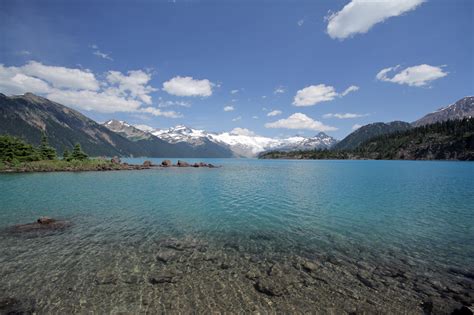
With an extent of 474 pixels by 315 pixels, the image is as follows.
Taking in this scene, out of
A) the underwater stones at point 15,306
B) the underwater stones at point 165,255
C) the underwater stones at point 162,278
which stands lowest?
the underwater stones at point 162,278

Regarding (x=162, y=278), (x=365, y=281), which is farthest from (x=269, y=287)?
(x=162, y=278)

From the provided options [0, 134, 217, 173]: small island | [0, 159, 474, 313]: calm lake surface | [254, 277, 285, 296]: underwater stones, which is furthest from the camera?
[0, 134, 217, 173]: small island

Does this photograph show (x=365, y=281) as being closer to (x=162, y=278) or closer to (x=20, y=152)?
(x=162, y=278)

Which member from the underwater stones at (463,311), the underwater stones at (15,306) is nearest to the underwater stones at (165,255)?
the underwater stones at (15,306)

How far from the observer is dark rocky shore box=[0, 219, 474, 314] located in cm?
1172

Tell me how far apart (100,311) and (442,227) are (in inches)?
1216

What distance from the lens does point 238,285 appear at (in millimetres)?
13742

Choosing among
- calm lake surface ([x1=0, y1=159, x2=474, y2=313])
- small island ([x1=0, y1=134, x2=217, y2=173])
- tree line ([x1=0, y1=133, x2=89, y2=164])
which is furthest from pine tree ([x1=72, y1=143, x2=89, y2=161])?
calm lake surface ([x1=0, y1=159, x2=474, y2=313])

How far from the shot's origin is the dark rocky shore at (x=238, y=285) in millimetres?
11719

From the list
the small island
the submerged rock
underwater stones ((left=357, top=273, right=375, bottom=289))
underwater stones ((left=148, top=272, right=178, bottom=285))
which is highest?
the small island

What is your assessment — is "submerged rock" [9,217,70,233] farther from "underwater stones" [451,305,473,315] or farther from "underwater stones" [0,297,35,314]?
"underwater stones" [451,305,473,315]

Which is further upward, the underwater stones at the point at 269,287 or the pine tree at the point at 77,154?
the pine tree at the point at 77,154

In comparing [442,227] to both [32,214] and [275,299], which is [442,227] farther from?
[32,214]

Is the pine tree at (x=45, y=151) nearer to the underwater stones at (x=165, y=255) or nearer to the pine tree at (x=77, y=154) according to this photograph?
the pine tree at (x=77, y=154)
